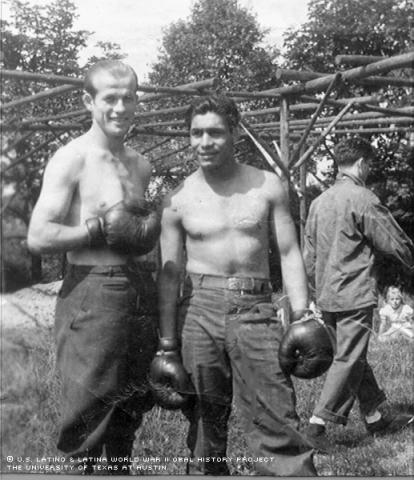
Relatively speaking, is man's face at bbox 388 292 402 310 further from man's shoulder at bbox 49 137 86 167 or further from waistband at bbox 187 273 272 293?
man's shoulder at bbox 49 137 86 167

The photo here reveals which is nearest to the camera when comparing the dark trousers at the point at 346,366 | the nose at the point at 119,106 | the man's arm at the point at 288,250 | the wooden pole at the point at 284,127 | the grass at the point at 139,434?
the nose at the point at 119,106

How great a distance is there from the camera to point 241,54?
3469mm

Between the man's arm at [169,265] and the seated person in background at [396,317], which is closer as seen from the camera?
the man's arm at [169,265]

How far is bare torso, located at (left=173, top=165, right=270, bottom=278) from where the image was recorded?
2.64m

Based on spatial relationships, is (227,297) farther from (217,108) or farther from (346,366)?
(346,366)

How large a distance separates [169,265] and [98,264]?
305 millimetres

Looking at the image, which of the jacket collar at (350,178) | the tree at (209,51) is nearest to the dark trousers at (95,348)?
the tree at (209,51)

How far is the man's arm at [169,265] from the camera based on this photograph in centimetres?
267

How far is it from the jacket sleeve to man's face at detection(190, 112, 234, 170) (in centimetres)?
123

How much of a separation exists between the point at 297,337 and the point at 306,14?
1.79 m

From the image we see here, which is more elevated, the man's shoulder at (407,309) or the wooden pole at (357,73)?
the wooden pole at (357,73)

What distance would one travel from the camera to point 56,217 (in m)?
2.52

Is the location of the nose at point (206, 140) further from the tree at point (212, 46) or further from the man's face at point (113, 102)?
the tree at point (212, 46)

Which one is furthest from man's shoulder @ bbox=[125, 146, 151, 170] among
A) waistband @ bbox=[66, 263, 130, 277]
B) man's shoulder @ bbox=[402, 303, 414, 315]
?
man's shoulder @ bbox=[402, 303, 414, 315]
